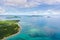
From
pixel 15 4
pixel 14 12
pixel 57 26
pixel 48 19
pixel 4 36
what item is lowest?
pixel 4 36

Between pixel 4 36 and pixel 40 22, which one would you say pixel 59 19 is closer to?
pixel 40 22

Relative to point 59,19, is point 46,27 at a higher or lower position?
lower

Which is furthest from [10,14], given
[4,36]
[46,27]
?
[46,27]
